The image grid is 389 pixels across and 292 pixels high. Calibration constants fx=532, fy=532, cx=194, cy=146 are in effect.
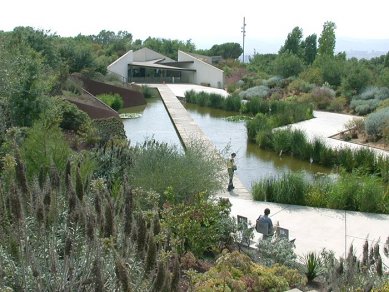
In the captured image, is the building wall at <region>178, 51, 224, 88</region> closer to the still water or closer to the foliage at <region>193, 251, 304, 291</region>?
the still water

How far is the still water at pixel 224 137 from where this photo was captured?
615 inches

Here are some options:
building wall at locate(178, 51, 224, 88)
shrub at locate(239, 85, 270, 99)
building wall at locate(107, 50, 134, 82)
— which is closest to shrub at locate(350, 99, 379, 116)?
shrub at locate(239, 85, 270, 99)

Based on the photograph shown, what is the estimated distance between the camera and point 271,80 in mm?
36062

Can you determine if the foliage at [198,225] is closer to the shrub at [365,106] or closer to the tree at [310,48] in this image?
the shrub at [365,106]

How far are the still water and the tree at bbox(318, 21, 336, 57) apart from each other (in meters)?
19.0

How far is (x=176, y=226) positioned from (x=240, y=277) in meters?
1.34

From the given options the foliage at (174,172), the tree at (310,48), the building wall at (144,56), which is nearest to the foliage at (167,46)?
the building wall at (144,56)

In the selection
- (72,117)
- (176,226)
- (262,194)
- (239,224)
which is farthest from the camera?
(72,117)

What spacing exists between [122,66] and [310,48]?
65.6 ft

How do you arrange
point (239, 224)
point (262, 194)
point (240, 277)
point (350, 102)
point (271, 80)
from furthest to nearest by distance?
point (271, 80) → point (350, 102) → point (262, 194) → point (239, 224) → point (240, 277)

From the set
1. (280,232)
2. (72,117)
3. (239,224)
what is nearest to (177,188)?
(239,224)

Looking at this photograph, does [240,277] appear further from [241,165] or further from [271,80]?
[271,80]

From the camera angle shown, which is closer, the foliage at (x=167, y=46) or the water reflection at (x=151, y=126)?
the water reflection at (x=151, y=126)

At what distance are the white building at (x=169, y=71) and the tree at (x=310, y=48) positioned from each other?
12.3m
